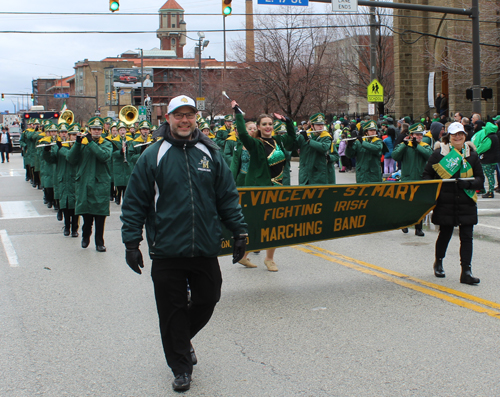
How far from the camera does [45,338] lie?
5680 millimetres

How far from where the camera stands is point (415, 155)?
443 inches

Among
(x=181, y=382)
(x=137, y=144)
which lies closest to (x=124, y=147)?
(x=137, y=144)

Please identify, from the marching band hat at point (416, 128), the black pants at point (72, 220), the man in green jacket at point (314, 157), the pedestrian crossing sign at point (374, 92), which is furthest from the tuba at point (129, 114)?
the marching band hat at point (416, 128)

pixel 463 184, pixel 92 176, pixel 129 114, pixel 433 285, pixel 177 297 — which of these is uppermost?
pixel 129 114

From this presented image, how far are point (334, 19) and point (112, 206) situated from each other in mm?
27685

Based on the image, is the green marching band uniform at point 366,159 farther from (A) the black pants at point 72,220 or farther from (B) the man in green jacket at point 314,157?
(A) the black pants at point 72,220

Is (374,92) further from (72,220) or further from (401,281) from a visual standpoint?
(401,281)

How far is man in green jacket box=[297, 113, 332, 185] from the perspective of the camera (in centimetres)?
1152

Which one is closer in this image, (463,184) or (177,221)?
(177,221)

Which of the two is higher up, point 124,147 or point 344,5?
point 344,5

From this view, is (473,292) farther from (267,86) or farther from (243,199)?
(267,86)

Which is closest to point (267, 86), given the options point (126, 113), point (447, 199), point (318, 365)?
point (126, 113)

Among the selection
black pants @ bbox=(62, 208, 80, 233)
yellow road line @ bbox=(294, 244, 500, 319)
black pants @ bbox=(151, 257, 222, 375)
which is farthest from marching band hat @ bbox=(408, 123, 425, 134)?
black pants @ bbox=(151, 257, 222, 375)

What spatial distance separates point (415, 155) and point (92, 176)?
17.6 ft
